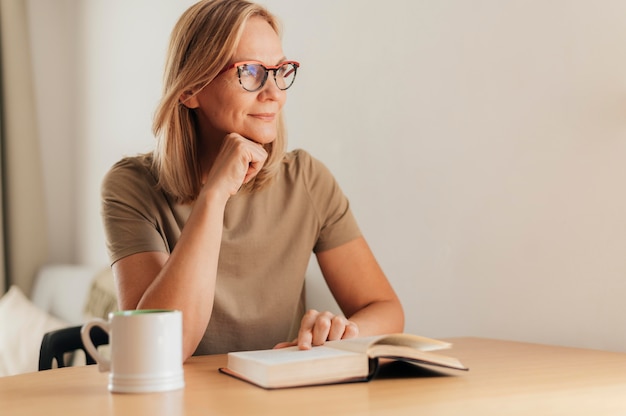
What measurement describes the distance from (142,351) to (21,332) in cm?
214

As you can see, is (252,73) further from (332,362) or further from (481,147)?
(332,362)

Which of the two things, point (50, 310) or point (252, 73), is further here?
point (50, 310)

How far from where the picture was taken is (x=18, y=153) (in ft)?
11.2

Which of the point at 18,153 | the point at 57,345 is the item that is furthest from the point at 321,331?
the point at 18,153

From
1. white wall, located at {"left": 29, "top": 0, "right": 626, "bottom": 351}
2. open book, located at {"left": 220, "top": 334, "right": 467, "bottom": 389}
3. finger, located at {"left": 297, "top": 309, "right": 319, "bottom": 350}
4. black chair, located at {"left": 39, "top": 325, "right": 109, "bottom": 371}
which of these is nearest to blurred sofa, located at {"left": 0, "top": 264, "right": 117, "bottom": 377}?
black chair, located at {"left": 39, "top": 325, "right": 109, "bottom": 371}

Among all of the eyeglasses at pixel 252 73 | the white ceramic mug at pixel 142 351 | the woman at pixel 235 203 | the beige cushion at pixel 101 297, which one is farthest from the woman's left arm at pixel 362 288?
the beige cushion at pixel 101 297

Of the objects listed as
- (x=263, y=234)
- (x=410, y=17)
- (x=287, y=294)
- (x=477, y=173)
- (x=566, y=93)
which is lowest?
(x=287, y=294)

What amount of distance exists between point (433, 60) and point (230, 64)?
50 centimetres

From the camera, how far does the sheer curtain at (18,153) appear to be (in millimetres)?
3406

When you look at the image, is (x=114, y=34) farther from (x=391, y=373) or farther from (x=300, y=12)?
(x=391, y=373)

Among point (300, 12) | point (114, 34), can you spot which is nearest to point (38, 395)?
point (300, 12)

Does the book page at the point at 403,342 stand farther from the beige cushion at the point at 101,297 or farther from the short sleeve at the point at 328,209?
the beige cushion at the point at 101,297

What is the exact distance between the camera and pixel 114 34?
3.22m

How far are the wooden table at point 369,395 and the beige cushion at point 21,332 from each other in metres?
1.77
